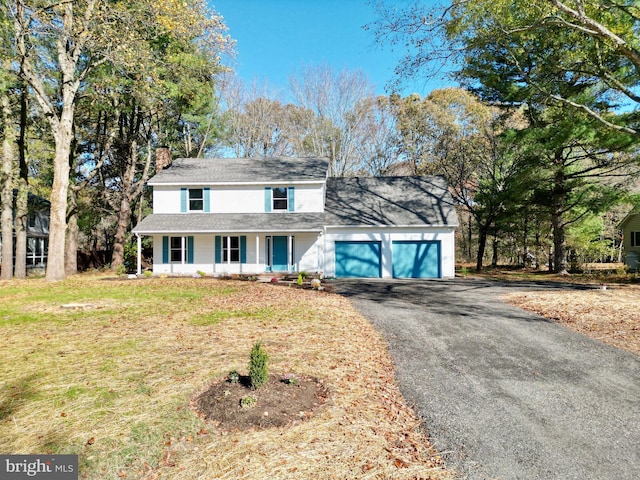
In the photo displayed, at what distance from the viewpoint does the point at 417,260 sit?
19359 mm

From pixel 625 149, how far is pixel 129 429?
64.3ft

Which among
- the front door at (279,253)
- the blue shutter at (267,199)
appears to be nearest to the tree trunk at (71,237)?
the blue shutter at (267,199)

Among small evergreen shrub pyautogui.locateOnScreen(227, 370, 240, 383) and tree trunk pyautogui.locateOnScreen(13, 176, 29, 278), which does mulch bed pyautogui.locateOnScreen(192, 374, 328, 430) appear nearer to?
small evergreen shrub pyautogui.locateOnScreen(227, 370, 240, 383)

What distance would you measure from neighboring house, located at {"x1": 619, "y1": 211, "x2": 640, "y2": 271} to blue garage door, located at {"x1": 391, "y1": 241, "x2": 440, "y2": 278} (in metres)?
15.5

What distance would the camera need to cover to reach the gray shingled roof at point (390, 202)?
19578 millimetres

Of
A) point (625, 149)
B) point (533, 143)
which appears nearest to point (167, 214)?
point (533, 143)

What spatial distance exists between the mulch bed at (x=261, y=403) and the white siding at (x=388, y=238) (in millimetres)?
14832

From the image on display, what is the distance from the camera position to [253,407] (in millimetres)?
4000

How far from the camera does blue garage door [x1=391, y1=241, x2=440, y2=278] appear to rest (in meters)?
19.3

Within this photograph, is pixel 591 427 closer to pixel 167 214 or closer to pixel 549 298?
pixel 549 298

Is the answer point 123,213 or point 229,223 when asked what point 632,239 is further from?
point 123,213

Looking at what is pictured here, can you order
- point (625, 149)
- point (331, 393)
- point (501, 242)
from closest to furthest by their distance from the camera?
point (331, 393)
point (625, 149)
point (501, 242)

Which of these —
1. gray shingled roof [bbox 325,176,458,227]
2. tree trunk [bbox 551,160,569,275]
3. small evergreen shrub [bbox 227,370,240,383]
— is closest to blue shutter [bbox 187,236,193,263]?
gray shingled roof [bbox 325,176,458,227]

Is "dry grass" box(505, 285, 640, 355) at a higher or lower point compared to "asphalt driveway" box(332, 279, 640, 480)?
higher
